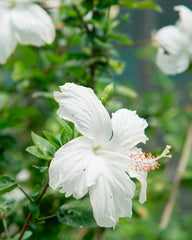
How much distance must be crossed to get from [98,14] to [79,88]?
0.38 meters

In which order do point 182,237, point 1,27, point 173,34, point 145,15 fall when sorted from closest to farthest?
point 1,27 < point 173,34 < point 182,237 < point 145,15

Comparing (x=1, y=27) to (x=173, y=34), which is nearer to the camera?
(x=1, y=27)

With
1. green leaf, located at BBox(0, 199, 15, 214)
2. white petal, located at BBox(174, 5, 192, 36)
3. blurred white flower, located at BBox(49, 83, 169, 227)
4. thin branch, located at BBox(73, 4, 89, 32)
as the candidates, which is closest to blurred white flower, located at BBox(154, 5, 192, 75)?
white petal, located at BBox(174, 5, 192, 36)

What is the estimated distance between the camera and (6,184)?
0.49 meters

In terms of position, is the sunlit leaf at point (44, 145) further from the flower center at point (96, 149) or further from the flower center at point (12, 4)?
the flower center at point (12, 4)

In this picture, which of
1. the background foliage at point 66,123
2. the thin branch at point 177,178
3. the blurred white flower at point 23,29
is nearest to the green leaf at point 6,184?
the background foliage at point 66,123

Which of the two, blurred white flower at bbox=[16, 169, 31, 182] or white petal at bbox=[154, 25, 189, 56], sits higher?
white petal at bbox=[154, 25, 189, 56]

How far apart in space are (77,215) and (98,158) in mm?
107

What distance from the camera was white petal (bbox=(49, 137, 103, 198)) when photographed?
1.37ft

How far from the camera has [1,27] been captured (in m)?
0.67

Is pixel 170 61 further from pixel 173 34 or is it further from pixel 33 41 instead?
pixel 33 41

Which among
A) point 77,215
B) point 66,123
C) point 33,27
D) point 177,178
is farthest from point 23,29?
point 177,178

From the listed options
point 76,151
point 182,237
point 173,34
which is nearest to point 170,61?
point 173,34

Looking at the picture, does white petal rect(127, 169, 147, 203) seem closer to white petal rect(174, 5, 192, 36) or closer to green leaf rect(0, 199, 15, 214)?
green leaf rect(0, 199, 15, 214)
